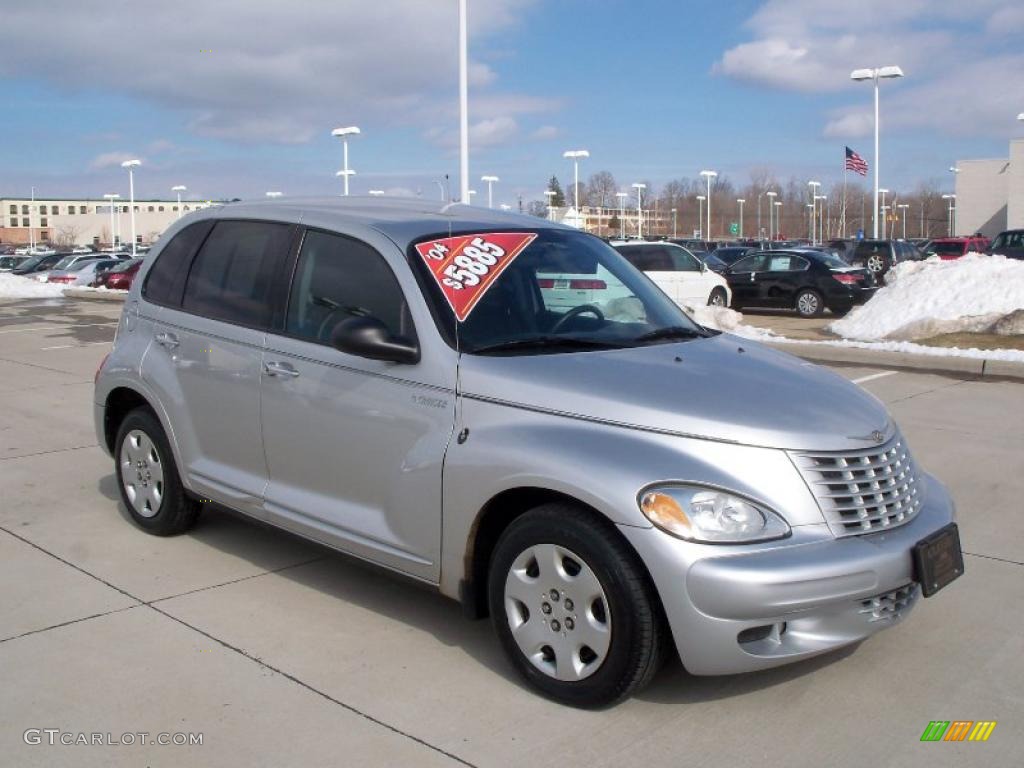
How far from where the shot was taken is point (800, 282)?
74.9 feet

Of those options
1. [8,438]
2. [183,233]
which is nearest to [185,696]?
[183,233]

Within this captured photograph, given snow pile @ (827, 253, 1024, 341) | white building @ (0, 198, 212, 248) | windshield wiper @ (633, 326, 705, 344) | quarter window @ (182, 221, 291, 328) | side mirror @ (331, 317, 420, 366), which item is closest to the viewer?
side mirror @ (331, 317, 420, 366)

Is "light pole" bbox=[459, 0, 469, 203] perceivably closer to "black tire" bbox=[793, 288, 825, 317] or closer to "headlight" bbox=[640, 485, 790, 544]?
"black tire" bbox=[793, 288, 825, 317]

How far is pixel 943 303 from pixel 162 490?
45.7ft

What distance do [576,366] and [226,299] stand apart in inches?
84.1

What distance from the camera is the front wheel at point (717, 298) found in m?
22.5

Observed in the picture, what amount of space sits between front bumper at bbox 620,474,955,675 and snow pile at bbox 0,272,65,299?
2974 cm

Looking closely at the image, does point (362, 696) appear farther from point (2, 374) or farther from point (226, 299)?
point (2, 374)

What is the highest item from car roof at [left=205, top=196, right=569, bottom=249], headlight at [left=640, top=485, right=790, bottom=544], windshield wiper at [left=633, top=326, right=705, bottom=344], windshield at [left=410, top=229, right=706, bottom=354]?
car roof at [left=205, top=196, right=569, bottom=249]

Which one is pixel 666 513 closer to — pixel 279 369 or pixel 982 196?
pixel 279 369

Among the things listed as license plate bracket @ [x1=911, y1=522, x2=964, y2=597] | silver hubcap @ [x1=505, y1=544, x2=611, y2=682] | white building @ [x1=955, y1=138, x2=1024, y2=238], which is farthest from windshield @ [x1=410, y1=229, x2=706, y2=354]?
white building @ [x1=955, y1=138, x2=1024, y2=238]

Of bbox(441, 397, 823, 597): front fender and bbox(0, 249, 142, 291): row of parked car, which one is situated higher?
bbox(0, 249, 142, 291): row of parked car

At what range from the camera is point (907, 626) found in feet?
15.0

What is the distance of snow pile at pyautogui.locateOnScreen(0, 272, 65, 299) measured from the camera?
3028 cm
